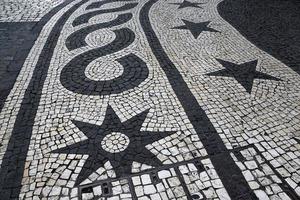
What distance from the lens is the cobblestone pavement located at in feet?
15.4

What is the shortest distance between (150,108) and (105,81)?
5.20ft

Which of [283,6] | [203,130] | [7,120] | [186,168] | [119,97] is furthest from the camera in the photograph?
[283,6]

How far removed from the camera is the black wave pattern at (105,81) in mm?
6941

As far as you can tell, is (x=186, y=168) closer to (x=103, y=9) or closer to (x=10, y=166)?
(x=10, y=166)

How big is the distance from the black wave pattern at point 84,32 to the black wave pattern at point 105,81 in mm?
703

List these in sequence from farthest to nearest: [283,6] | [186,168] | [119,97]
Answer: [283,6], [119,97], [186,168]

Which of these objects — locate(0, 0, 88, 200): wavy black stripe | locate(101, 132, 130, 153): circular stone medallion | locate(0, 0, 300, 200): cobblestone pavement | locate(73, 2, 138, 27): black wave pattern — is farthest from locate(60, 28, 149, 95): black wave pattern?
locate(73, 2, 138, 27): black wave pattern

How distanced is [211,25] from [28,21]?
6.60 meters

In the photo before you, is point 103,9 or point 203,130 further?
point 103,9

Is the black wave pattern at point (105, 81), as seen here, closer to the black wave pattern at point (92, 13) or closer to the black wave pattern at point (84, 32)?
the black wave pattern at point (84, 32)

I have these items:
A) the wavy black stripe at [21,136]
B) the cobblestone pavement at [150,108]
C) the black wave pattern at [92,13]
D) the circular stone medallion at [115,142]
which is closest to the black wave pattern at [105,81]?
the cobblestone pavement at [150,108]

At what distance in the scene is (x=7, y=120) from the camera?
6.04 metres

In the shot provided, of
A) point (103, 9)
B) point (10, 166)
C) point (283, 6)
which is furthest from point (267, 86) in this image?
point (103, 9)

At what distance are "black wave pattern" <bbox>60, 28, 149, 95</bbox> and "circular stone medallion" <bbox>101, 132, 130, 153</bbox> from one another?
151 centimetres
